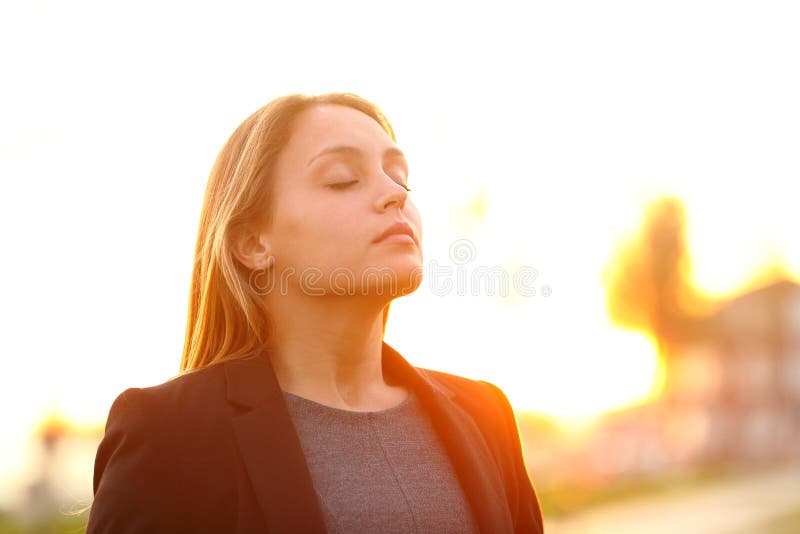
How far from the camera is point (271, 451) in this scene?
8.39 ft

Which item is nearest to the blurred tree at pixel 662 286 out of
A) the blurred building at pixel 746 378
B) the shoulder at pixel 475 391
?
the blurred building at pixel 746 378

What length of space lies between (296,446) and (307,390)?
359 mm

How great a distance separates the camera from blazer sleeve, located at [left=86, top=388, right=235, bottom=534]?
2381 millimetres

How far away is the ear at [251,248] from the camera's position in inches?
121

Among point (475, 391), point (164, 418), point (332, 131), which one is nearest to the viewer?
point (164, 418)

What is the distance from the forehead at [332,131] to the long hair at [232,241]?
4 centimetres

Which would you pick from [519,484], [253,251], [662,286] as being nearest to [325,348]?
[253,251]

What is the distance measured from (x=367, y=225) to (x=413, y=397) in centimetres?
73

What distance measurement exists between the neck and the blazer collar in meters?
0.11

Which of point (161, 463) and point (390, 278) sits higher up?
point (390, 278)

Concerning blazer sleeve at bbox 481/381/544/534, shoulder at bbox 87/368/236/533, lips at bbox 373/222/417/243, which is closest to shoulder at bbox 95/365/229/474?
shoulder at bbox 87/368/236/533

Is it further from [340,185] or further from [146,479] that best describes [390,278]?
[146,479]

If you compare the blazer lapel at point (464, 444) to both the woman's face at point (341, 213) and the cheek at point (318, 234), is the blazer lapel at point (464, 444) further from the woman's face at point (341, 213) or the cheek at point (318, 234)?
the cheek at point (318, 234)

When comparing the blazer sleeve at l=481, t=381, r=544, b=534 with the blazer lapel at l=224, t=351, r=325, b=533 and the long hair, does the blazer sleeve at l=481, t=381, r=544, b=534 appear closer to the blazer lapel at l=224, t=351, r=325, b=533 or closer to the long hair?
the blazer lapel at l=224, t=351, r=325, b=533
